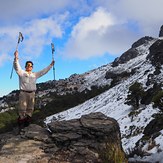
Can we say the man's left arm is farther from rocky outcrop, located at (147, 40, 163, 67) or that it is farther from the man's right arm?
rocky outcrop, located at (147, 40, 163, 67)

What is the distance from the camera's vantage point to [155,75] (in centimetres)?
7106

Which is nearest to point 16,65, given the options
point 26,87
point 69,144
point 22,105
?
point 26,87

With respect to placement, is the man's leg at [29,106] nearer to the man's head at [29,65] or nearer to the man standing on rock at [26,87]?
the man standing on rock at [26,87]

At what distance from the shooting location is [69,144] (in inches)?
472

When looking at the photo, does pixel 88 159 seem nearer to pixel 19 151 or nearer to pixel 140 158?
pixel 19 151

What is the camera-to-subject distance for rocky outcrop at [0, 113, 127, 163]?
11.0 meters

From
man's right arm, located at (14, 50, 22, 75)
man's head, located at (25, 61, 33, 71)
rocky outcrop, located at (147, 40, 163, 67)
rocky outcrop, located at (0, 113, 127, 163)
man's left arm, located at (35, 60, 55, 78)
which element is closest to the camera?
rocky outcrop, located at (0, 113, 127, 163)

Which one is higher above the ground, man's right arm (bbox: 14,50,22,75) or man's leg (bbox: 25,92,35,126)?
man's right arm (bbox: 14,50,22,75)

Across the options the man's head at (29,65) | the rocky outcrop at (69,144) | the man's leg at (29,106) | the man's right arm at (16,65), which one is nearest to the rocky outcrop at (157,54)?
the rocky outcrop at (69,144)

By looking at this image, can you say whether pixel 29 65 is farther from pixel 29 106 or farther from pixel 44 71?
pixel 29 106

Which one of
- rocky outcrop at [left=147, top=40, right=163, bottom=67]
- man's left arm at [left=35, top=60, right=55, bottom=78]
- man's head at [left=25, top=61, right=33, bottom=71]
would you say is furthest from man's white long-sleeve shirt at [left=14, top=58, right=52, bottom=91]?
rocky outcrop at [left=147, top=40, right=163, bottom=67]

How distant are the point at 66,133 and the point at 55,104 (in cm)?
11007

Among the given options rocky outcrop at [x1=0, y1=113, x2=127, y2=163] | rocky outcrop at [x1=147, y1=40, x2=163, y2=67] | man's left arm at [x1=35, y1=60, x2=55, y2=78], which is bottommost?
rocky outcrop at [x1=0, y1=113, x2=127, y2=163]

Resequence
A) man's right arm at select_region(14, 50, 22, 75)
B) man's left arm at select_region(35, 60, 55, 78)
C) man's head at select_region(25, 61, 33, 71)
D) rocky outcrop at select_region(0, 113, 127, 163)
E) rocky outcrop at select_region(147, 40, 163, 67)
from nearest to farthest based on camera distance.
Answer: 1. rocky outcrop at select_region(0, 113, 127, 163)
2. man's right arm at select_region(14, 50, 22, 75)
3. man's head at select_region(25, 61, 33, 71)
4. man's left arm at select_region(35, 60, 55, 78)
5. rocky outcrop at select_region(147, 40, 163, 67)
